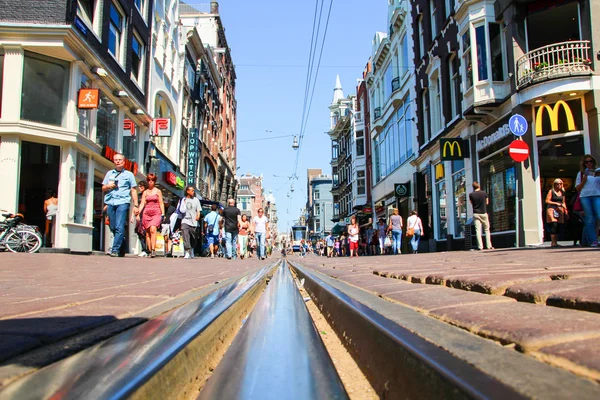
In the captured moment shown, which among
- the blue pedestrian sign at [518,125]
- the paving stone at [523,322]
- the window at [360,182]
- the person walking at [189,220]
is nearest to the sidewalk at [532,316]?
the paving stone at [523,322]

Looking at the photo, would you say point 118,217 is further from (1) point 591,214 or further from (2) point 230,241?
(1) point 591,214

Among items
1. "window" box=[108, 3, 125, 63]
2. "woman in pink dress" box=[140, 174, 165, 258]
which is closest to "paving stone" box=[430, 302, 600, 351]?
"woman in pink dress" box=[140, 174, 165, 258]

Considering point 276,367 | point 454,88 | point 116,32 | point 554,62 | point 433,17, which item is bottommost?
point 276,367

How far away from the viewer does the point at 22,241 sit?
10406 millimetres

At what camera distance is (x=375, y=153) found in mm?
33812

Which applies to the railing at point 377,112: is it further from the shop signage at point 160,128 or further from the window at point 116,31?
the window at point 116,31

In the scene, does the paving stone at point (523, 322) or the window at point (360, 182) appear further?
the window at point (360, 182)

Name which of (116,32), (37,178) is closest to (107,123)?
(116,32)

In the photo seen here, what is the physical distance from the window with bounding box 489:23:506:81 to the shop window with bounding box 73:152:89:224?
1352 centimetres

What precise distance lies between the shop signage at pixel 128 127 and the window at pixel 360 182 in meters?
24.4

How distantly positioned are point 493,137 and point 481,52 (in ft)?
9.65

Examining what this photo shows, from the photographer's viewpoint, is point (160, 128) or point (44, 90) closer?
point (44, 90)

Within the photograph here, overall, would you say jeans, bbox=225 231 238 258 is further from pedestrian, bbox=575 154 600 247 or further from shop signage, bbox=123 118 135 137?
pedestrian, bbox=575 154 600 247

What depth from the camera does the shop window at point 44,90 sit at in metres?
13.1
